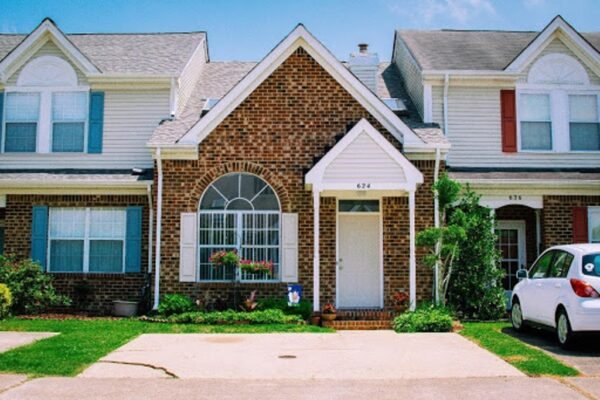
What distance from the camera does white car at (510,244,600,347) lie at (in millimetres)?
9766

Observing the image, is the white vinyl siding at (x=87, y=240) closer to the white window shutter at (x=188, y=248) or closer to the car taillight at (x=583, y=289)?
the white window shutter at (x=188, y=248)

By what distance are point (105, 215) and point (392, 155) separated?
717cm

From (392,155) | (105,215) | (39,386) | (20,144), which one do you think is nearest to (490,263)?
(392,155)

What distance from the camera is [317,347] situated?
11.0 m

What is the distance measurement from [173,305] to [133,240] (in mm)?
2490

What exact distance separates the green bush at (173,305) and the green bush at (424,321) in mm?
4505

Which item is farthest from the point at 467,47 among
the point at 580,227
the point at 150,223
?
the point at 150,223

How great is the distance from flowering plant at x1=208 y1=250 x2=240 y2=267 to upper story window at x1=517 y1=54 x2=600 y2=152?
797 centimetres

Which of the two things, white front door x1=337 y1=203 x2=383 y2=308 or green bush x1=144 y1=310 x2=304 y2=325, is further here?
white front door x1=337 y1=203 x2=383 y2=308

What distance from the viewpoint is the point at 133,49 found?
19.3 metres

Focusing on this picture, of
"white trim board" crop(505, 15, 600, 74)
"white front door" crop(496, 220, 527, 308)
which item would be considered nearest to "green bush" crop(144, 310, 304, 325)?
"white front door" crop(496, 220, 527, 308)

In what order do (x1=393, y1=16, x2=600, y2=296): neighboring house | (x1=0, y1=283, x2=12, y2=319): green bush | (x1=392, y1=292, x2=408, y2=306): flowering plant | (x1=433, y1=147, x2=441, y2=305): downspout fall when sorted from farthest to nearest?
(x1=393, y1=16, x2=600, y2=296): neighboring house, (x1=433, y1=147, x2=441, y2=305): downspout, (x1=392, y1=292, x2=408, y2=306): flowering plant, (x1=0, y1=283, x2=12, y2=319): green bush

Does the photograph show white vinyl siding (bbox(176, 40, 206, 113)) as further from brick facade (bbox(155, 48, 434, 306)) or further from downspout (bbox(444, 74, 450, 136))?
downspout (bbox(444, 74, 450, 136))

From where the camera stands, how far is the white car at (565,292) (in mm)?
9766
